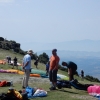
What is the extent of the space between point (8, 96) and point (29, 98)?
6.28 ft

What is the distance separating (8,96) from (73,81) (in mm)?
7457

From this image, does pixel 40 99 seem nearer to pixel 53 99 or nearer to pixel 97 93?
pixel 53 99

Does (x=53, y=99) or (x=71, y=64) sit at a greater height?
(x=71, y=64)

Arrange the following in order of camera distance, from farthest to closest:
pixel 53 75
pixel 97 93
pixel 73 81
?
pixel 73 81 → pixel 53 75 → pixel 97 93

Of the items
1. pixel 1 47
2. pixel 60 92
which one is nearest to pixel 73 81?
pixel 60 92

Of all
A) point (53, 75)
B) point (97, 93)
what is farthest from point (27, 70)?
point (97, 93)

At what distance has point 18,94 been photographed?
681 inches

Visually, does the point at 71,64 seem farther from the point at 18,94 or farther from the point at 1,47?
the point at 1,47

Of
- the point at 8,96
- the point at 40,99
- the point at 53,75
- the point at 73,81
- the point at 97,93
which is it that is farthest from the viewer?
the point at 73,81

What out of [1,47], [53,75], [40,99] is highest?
[1,47]

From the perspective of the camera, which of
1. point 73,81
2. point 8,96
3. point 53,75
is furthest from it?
point 73,81

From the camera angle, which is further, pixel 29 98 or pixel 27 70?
pixel 27 70

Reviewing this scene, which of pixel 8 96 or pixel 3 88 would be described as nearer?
pixel 8 96

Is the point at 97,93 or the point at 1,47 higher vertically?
the point at 1,47
